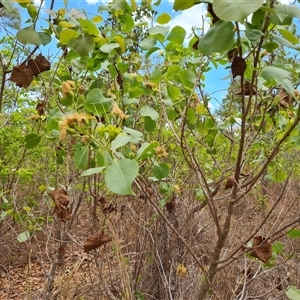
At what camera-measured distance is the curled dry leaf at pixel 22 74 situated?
1.07 metres

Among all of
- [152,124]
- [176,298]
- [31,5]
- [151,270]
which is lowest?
[176,298]

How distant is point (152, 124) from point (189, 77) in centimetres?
20

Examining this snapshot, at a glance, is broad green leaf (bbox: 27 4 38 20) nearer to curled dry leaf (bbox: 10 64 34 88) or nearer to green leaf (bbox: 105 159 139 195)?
curled dry leaf (bbox: 10 64 34 88)

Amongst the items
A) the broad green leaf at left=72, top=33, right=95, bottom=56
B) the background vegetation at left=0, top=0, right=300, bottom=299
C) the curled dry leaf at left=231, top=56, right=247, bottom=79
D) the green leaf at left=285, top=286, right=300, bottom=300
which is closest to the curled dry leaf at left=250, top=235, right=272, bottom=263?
the background vegetation at left=0, top=0, right=300, bottom=299

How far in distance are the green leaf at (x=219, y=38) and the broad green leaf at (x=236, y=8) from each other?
14 cm

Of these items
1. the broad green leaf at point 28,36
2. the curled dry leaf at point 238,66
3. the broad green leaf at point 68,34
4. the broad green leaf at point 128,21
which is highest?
the broad green leaf at point 128,21

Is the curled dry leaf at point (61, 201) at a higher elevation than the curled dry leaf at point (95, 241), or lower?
higher

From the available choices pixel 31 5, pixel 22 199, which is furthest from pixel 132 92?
pixel 22 199

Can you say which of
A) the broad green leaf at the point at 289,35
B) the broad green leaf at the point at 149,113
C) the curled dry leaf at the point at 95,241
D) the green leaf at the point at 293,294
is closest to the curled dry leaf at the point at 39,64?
the broad green leaf at the point at 149,113

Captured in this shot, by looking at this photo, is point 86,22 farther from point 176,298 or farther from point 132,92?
point 176,298

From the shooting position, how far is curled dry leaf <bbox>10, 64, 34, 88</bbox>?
3.52 feet

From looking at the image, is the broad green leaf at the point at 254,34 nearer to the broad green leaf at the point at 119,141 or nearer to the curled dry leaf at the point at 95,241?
the broad green leaf at the point at 119,141

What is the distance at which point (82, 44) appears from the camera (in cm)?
91

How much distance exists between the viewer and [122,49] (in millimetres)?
1049
